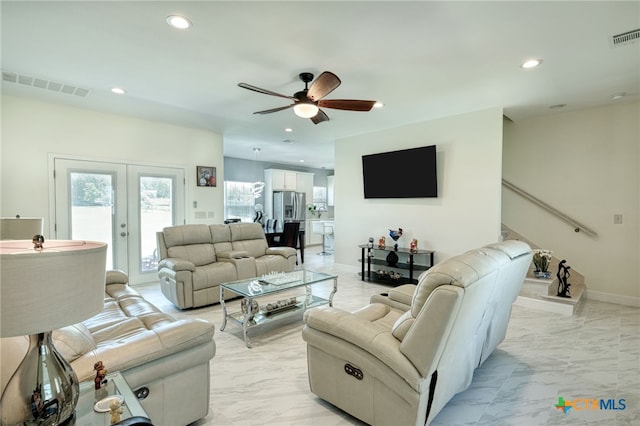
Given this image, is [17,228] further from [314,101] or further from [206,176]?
[206,176]

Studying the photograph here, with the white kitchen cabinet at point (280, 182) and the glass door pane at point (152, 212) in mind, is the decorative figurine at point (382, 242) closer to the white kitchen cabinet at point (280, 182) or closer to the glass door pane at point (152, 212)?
the glass door pane at point (152, 212)

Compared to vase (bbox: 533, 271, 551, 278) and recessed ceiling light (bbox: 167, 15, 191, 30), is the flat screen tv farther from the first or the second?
recessed ceiling light (bbox: 167, 15, 191, 30)

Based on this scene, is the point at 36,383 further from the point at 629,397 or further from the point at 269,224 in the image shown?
the point at 269,224

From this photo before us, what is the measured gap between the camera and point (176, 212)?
5418 millimetres

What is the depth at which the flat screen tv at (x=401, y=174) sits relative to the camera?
475 centimetres

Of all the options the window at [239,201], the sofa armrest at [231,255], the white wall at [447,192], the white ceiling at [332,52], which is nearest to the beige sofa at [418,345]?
the white ceiling at [332,52]

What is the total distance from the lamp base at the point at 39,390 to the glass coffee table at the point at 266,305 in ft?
6.25

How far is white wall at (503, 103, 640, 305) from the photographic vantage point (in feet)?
13.3

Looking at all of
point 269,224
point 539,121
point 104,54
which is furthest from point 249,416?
point 269,224

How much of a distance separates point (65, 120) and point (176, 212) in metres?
2.02

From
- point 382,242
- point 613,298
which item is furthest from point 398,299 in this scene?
point 613,298

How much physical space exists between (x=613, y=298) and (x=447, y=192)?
262 cm

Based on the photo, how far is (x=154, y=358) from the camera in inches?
60.6

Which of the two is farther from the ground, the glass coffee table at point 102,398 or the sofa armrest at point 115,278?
the sofa armrest at point 115,278
